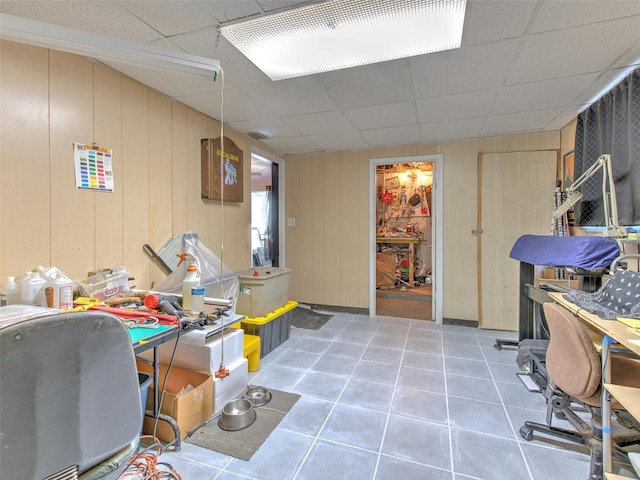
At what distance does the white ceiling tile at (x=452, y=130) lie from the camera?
3195 mm

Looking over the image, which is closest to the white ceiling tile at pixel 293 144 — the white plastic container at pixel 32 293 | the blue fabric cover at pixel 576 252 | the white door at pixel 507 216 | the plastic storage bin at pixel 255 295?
the plastic storage bin at pixel 255 295

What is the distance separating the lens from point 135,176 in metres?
2.29

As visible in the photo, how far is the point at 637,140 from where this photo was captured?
2109mm

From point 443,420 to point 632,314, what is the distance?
1213 millimetres

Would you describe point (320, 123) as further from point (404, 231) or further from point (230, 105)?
point (404, 231)

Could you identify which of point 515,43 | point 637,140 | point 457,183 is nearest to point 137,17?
point 515,43

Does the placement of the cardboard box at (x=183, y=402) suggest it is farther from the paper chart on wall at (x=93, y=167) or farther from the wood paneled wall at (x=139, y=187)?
the paper chart on wall at (x=93, y=167)

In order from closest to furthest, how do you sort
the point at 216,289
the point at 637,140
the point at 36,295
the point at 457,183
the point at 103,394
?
the point at 103,394 < the point at 36,295 < the point at 637,140 < the point at 216,289 < the point at 457,183

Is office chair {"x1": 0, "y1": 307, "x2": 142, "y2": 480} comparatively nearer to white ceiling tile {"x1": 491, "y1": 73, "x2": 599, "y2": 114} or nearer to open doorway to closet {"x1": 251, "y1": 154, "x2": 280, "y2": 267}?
white ceiling tile {"x1": 491, "y1": 73, "x2": 599, "y2": 114}

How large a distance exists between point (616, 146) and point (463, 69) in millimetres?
1427

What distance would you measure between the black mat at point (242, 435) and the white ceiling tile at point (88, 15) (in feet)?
7.85

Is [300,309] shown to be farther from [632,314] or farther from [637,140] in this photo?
[637,140]

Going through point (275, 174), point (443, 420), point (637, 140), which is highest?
point (275, 174)

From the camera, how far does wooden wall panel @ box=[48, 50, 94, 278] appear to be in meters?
1.78
